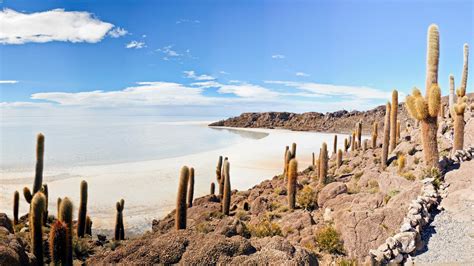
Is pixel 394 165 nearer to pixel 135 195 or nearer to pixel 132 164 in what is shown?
pixel 135 195

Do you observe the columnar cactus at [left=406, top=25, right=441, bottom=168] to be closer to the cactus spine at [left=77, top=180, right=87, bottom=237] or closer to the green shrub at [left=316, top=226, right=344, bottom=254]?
the green shrub at [left=316, top=226, right=344, bottom=254]

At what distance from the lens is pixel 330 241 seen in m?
8.89

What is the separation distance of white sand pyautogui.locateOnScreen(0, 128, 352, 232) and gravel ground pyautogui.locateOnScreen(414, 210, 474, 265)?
12.3 meters

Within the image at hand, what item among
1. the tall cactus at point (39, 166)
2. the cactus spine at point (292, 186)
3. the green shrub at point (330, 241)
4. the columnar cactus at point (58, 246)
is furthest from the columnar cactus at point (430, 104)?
the tall cactus at point (39, 166)

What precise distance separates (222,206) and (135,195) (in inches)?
367

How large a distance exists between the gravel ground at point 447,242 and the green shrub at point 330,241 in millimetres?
1630

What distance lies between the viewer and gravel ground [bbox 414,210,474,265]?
8102 millimetres

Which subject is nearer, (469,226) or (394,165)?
(469,226)

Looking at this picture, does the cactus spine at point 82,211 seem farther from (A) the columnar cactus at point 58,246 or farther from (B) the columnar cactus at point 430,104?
(B) the columnar cactus at point 430,104

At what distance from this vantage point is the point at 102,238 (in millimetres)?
14867

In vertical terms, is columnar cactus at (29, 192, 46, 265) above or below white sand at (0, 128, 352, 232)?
above

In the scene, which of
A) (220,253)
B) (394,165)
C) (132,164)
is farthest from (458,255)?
(132,164)

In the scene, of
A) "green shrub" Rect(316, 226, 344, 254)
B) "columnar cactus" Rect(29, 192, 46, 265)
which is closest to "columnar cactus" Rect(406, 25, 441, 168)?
"green shrub" Rect(316, 226, 344, 254)

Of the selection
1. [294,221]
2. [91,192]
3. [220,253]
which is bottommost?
[91,192]
